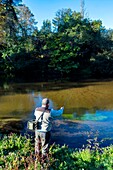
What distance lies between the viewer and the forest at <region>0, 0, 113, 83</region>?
101 feet

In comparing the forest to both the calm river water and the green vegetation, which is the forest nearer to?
the calm river water

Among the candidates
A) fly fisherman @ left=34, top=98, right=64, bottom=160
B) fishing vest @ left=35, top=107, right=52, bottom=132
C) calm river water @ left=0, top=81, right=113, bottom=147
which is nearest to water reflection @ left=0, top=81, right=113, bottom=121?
calm river water @ left=0, top=81, right=113, bottom=147

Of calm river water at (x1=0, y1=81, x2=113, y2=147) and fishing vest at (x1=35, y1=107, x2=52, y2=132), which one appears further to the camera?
calm river water at (x1=0, y1=81, x2=113, y2=147)

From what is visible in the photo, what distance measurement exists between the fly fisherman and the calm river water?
2473 millimetres

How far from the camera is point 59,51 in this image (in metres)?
31.6

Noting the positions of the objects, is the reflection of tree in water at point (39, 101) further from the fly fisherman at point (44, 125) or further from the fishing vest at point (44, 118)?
the fishing vest at point (44, 118)

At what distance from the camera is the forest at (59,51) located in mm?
30828

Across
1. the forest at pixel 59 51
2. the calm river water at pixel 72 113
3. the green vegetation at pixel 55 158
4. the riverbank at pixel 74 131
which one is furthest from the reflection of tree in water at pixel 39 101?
the forest at pixel 59 51

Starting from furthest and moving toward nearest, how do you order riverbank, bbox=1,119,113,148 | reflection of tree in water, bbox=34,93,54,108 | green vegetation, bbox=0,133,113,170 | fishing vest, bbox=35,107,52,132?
1. reflection of tree in water, bbox=34,93,54,108
2. riverbank, bbox=1,119,113,148
3. fishing vest, bbox=35,107,52,132
4. green vegetation, bbox=0,133,113,170

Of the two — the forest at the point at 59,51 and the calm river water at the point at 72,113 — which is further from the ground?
the forest at the point at 59,51

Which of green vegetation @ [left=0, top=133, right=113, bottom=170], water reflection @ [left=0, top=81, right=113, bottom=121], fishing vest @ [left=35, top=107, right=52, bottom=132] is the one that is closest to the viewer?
green vegetation @ [left=0, top=133, right=113, bottom=170]

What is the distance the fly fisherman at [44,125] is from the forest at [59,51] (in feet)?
77.8

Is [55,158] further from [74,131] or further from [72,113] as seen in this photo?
[72,113]

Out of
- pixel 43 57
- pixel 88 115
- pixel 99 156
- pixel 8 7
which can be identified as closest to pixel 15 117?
pixel 88 115
